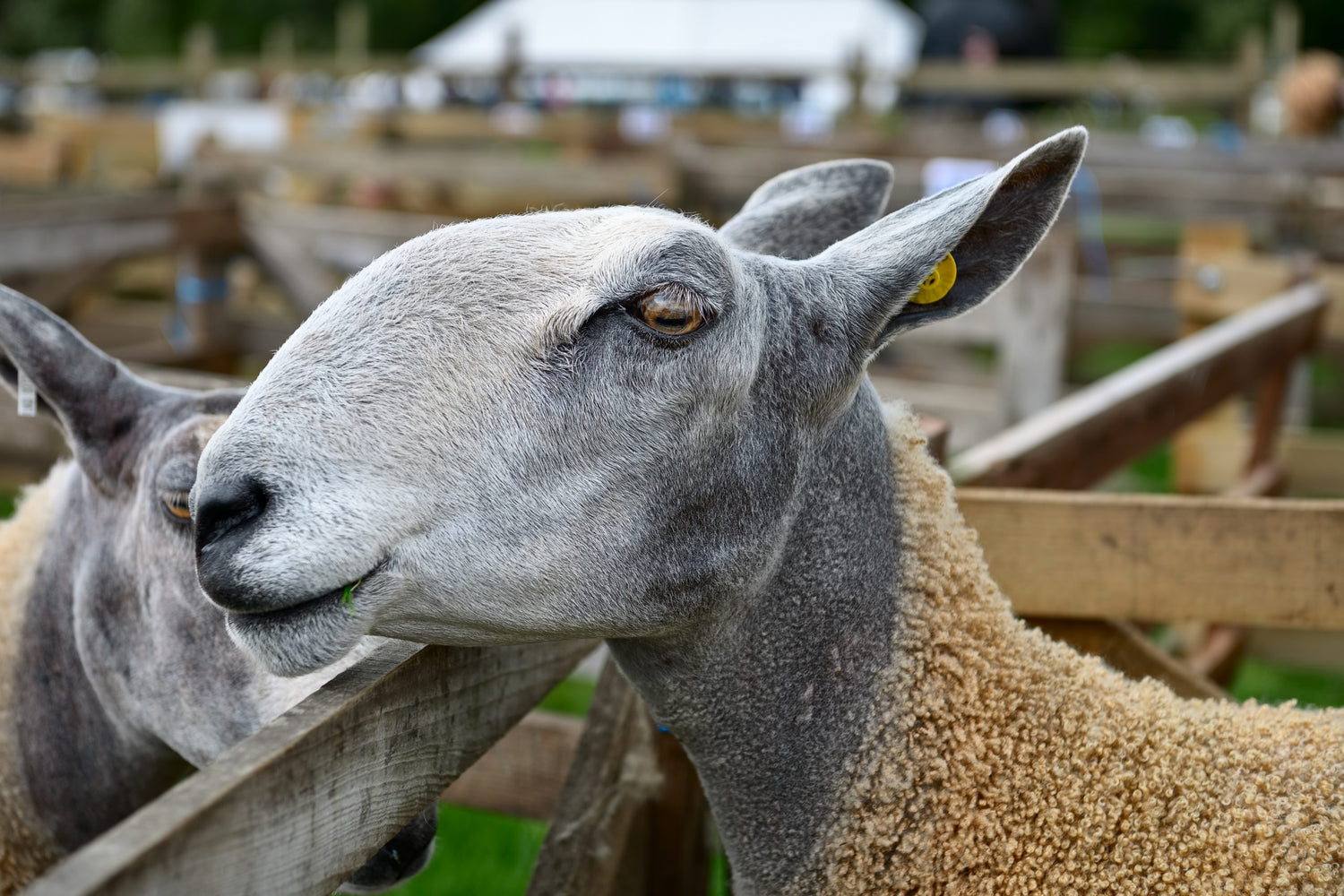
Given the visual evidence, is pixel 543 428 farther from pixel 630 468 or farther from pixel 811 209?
pixel 811 209

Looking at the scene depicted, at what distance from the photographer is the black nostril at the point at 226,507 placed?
1442mm

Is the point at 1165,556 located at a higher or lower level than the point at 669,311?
lower

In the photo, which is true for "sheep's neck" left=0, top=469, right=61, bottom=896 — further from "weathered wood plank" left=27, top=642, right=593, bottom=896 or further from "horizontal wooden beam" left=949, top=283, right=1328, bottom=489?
"horizontal wooden beam" left=949, top=283, right=1328, bottom=489

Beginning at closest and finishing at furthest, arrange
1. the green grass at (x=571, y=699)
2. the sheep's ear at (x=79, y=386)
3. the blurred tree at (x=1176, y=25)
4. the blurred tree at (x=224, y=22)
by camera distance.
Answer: the sheep's ear at (x=79, y=386)
the green grass at (x=571, y=699)
the blurred tree at (x=1176, y=25)
the blurred tree at (x=224, y=22)

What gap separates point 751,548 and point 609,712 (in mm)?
736

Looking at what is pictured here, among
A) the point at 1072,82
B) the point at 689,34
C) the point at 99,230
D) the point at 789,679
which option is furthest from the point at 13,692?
the point at 689,34

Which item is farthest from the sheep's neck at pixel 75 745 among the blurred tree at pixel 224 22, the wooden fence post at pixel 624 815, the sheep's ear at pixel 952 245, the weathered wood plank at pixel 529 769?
the blurred tree at pixel 224 22

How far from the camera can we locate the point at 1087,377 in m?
10.4

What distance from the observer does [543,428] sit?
159 centimetres

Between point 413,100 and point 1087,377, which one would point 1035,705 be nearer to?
point 1087,377

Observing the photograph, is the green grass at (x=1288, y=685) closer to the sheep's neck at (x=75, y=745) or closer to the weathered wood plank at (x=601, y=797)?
the weathered wood plank at (x=601, y=797)

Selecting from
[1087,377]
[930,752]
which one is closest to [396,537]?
[930,752]

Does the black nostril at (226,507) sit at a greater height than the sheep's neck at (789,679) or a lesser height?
greater

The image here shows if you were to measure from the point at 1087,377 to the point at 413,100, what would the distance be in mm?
20609
